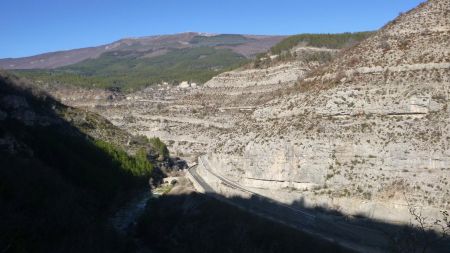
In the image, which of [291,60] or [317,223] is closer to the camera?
[317,223]

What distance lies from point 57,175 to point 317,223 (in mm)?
21737

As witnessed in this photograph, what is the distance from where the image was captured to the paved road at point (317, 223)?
3309 centimetres

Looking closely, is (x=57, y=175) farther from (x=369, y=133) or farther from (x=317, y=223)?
(x=369, y=133)

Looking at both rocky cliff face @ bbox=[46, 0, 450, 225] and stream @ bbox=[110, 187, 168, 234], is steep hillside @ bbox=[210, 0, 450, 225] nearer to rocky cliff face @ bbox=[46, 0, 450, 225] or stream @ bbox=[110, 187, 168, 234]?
rocky cliff face @ bbox=[46, 0, 450, 225]

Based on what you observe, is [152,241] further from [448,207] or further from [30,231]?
[448,207]

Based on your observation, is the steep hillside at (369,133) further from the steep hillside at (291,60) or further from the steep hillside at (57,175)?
the steep hillside at (291,60)

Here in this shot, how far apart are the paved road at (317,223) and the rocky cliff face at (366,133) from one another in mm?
2070

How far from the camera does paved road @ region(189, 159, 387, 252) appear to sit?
33094 mm

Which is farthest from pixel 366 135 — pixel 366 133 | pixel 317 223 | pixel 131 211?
pixel 131 211

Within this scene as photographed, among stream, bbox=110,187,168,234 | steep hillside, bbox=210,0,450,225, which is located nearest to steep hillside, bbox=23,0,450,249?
steep hillside, bbox=210,0,450,225

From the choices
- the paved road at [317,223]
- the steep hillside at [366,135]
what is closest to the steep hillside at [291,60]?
the steep hillside at [366,135]

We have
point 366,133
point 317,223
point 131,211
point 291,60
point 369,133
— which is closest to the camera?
point 317,223

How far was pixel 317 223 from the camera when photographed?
119ft

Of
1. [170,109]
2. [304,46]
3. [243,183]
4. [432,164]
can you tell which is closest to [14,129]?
[243,183]
